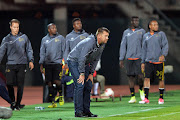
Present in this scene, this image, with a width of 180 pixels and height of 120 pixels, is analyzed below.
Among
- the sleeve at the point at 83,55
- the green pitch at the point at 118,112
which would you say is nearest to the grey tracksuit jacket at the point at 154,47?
the green pitch at the point at 118,112

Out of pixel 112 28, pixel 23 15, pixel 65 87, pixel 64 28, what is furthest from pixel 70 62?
pixel 23 15

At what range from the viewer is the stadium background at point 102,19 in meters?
23.9

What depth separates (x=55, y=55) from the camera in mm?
15094

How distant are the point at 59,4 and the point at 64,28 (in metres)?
4.11

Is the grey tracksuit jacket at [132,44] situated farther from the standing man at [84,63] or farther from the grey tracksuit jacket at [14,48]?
the standing man at [84,63]

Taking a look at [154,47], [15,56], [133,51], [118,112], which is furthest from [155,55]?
[15,56]

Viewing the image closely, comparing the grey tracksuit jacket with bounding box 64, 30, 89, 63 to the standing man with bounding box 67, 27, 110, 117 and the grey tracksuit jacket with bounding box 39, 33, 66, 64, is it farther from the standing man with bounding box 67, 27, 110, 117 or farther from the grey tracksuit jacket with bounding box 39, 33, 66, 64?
the standing man with bounding box 67, 27, 110, 117

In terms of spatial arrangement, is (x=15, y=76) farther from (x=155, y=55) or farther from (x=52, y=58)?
(x=155, y=55)

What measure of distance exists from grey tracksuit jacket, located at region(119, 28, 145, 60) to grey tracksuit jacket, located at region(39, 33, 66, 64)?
1.90 m

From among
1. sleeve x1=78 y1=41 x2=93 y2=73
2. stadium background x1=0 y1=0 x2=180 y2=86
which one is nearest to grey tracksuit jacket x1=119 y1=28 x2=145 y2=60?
sleeve x1=78 y1=41 x2=93 y2=73

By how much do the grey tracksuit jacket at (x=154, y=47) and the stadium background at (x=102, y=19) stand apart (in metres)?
6.72

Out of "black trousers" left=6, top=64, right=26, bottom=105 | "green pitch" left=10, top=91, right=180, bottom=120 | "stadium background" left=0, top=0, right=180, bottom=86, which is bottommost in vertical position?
"green pitch" left=10, top=91, right=180, bottom=120

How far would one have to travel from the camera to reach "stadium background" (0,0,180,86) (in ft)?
78.5

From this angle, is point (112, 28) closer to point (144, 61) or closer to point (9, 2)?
point (9, 2)
